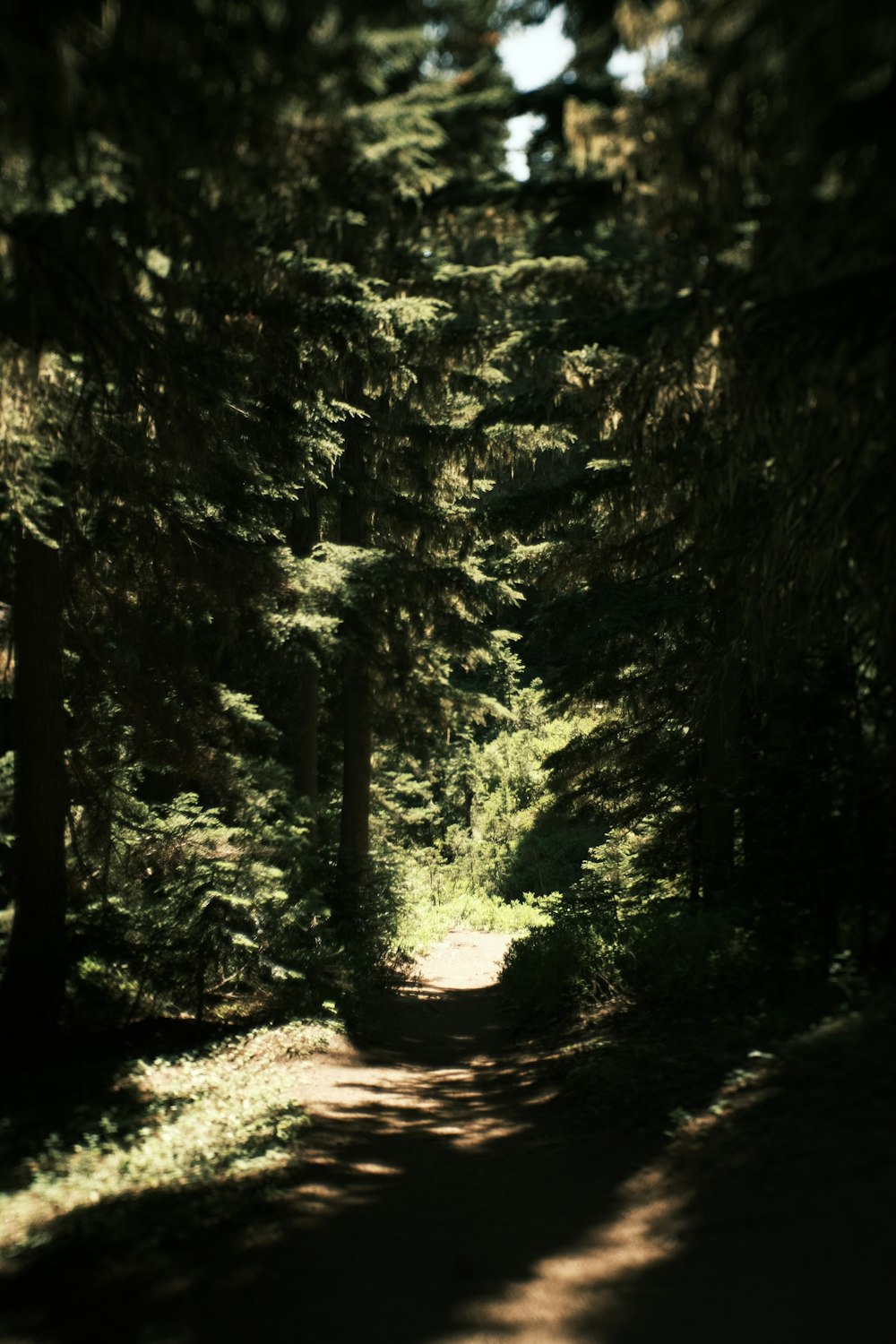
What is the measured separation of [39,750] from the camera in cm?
994

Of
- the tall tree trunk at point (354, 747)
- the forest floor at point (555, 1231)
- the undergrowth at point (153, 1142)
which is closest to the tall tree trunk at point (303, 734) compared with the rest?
the tall tree trunk at point (354, 747)

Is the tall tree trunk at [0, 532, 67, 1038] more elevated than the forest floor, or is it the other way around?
the tall tree trunk at [0, 532, 67, 1038]

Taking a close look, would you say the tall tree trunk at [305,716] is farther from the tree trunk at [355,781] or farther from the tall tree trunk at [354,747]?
the tree trunk at [355,781]

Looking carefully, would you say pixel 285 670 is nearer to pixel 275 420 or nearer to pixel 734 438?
pixel 275 420

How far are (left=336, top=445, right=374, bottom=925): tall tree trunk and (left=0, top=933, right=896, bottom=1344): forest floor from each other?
10.1m

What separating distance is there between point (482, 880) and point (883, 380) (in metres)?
28.5

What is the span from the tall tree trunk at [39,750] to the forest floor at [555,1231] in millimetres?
3492

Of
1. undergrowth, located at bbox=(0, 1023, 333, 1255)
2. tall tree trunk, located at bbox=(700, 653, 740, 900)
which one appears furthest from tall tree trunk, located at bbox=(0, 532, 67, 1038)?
tall tree trunk, located at bbox=(700, 653, 740, 900)

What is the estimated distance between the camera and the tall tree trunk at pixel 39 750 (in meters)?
9.79

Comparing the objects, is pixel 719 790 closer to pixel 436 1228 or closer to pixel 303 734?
pixel 436 1228

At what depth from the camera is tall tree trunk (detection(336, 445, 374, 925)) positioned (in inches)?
713

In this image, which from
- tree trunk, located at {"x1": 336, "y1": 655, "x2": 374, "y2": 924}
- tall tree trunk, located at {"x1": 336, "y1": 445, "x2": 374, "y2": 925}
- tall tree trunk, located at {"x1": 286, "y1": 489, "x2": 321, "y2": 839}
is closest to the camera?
tall tree trunk, located at {"x1": 286, "y1": 489, "x2": 321, "y2": 839}

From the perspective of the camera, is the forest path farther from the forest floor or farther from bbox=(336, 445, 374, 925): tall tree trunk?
bbox=(336, 445, 374, 925): tall tree trunk

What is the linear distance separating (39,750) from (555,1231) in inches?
267
